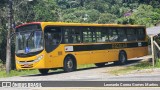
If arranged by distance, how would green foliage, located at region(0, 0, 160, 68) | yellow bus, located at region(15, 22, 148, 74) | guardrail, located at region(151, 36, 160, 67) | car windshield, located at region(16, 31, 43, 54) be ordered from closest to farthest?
car windshield, located at region(16, 31, 43, 54) → yellow bus, located at region(15, 22, 148, 74) → guardrail, located at region(151, 36, 160, 67) → green foliage, located at region(0, 0, 160, 68)

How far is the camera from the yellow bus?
23.3 meters

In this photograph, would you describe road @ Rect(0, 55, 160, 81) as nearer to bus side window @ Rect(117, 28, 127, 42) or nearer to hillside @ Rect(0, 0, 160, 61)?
bus side window @ Rect(117, 28, 127, 42)

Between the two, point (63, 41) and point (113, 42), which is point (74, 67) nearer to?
point (63, 41)

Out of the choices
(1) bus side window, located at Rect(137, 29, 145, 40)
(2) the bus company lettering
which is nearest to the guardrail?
(2) the bus company lettering

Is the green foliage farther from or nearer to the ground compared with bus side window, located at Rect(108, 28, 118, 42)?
farther from the ground

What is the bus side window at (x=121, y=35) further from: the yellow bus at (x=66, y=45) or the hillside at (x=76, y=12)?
the hillside at (x=76, y=12)

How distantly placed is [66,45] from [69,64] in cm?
119

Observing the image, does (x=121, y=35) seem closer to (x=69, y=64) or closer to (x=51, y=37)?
(x=69, y=64)

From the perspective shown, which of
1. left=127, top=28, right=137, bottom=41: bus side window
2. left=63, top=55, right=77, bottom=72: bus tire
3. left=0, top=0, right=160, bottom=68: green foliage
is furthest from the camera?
left=0, top=0, right=160, bottom=68: green foliage

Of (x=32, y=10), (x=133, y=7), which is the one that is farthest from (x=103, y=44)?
(x=133, y=7)

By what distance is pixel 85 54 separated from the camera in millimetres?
26266

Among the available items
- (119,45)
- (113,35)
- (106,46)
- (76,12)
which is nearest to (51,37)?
(106,46)

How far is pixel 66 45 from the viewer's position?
80.6 ft

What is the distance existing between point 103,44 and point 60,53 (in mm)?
4788
